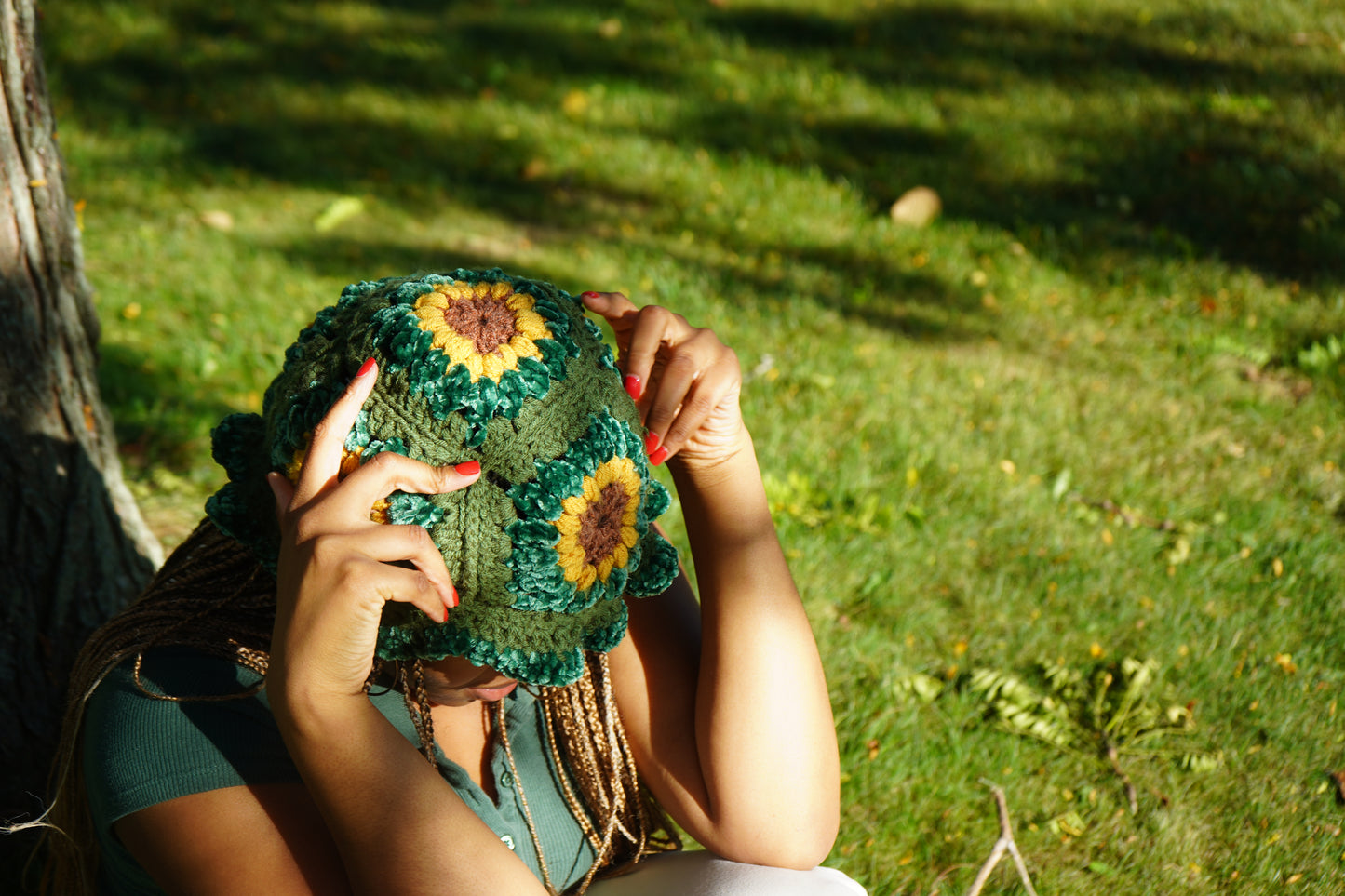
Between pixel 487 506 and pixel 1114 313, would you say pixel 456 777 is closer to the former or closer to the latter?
pixel 487 506

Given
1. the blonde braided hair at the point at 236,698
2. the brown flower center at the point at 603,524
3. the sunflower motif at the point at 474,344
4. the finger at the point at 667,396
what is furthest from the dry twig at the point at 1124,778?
the sunflower motif at the point at 474,344

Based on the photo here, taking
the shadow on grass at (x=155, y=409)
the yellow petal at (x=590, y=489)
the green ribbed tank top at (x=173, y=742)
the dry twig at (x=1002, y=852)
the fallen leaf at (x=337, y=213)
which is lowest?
the dry twig at (x=1002, y=852)

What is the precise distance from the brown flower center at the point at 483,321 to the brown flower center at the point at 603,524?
0.26 metres

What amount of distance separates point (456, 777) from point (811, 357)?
2.77 meters

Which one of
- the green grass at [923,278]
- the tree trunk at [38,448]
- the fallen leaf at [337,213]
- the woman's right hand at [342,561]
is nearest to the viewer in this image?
the woman's right hand at [342,561]

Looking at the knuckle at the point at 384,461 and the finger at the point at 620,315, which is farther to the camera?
the finger at the point at 620,315

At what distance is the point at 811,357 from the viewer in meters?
4.21

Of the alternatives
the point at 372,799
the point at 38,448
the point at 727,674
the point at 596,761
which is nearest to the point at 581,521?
the point at 372,799

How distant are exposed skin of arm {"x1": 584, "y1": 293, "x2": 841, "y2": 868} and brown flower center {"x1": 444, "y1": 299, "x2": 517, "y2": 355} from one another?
0.32 m

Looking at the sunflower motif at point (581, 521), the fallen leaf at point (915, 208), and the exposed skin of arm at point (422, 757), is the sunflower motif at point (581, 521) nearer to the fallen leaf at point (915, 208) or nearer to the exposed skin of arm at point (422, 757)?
the exposed skin of arm at point (422, 757)

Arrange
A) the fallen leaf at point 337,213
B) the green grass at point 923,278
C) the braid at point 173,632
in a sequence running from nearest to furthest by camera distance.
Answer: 1. the braid at point 173,632
2. the green grass at point 923,278
3. the fallen leaf at point 337,213

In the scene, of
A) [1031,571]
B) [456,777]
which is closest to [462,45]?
[1031,571]

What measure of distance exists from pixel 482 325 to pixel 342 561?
374 millimetres

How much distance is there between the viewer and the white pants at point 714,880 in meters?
1.80
